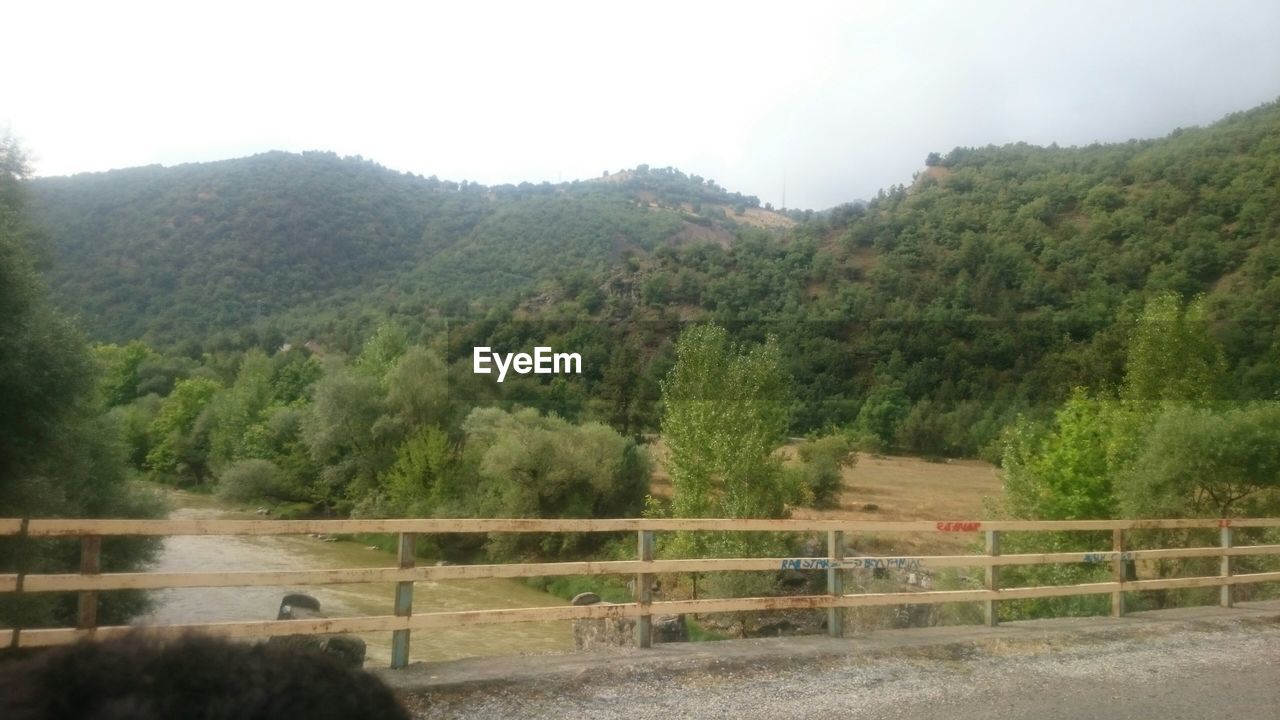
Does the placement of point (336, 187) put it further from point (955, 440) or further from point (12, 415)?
point (12, 415)

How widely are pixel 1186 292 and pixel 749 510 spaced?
24016 mm

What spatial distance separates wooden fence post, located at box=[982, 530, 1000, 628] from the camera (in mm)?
7910

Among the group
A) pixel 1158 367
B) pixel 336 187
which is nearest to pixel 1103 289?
pixel 1158 367

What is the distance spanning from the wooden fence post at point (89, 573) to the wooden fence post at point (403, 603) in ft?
5.36

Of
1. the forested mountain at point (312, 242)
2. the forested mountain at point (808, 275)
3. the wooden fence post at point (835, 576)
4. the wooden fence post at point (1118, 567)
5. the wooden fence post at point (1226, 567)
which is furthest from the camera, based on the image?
the forested mountain at point (312, 242)

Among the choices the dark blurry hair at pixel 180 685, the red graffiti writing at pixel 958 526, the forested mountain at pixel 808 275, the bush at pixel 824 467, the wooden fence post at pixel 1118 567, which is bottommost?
the bush at pixel 824 467

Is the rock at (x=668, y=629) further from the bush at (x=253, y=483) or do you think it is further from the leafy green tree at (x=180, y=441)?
the leafy green tree at (x=180, y=441)

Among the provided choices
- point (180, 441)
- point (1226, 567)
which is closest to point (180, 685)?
point (1226, 567)

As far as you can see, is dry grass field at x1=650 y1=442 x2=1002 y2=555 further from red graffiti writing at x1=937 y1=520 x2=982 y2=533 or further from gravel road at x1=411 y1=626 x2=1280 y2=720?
gravel road at x1=411 y1=626 x2=1280 y2=720

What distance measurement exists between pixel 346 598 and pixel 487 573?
19677mm

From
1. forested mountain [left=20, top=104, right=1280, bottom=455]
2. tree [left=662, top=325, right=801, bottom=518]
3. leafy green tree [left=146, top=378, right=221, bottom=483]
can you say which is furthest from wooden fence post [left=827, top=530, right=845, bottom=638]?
leafy green tree [left=146, top=378, right=221, bottom=483]

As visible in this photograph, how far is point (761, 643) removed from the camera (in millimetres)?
6957

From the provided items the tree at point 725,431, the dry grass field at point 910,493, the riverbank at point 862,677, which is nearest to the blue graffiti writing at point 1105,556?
the riverbank at point 862,677

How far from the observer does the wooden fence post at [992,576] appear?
311 inches
